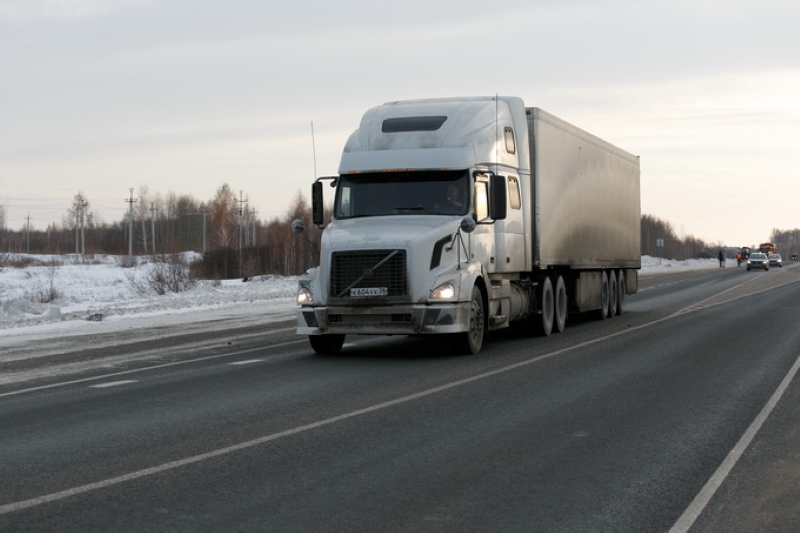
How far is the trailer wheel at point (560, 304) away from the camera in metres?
21.3

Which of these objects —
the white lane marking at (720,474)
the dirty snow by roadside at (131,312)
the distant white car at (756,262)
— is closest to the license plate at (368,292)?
the white lane marking at (720,474)

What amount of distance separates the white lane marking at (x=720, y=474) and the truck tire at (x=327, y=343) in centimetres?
716

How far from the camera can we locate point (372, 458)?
8.05m


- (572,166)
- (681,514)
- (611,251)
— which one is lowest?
(681,514)

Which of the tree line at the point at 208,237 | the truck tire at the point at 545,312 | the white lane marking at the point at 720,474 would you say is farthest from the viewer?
the tree line at the point at 208,237

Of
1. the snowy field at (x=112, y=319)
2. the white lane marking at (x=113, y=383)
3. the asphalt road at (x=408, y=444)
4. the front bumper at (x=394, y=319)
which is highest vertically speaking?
the front bumper at (x=394, y=319)

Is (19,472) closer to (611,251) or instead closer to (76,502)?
(76,502)

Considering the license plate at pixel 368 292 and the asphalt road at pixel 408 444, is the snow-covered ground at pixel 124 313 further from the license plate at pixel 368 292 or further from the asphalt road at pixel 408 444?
the asphalt road at pixel 408 444

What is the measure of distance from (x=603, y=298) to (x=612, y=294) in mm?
1145

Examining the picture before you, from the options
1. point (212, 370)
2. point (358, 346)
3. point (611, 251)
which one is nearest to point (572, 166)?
point (611, 251)

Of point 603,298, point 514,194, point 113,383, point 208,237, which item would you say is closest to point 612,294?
point 603,298

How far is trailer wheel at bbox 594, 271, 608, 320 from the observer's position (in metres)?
25.4

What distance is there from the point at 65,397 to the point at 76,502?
17.9 ft

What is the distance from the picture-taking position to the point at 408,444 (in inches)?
341
